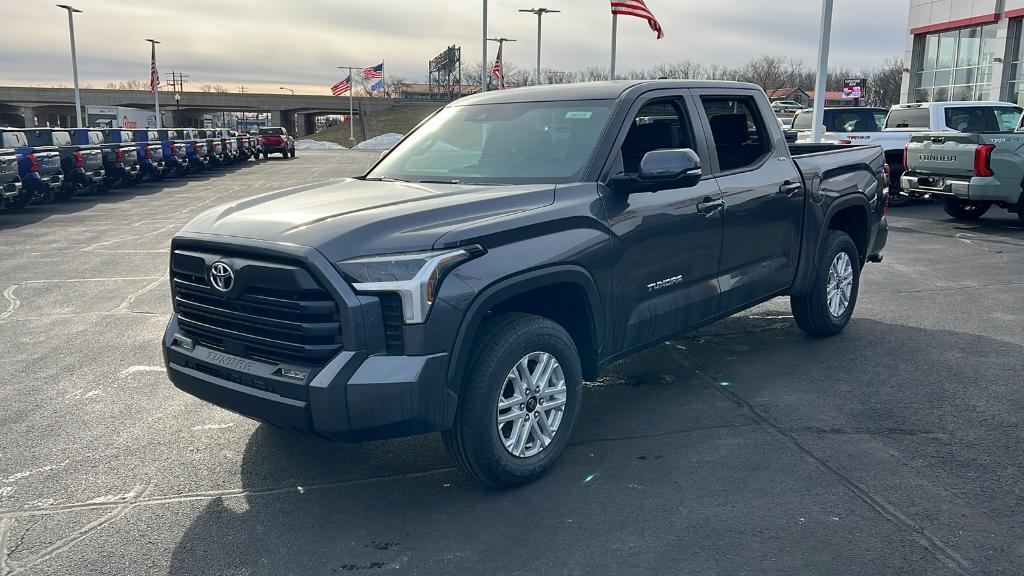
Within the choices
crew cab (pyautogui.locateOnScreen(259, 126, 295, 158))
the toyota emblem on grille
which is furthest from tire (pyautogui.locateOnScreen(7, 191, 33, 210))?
crew cab (pyautogui.locateOnScreen(259, 126, 295, 158))

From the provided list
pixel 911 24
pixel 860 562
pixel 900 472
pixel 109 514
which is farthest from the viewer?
pixel 911 24

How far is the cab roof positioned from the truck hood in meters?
0.86

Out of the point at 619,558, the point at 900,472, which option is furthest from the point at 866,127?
the point at 619,558

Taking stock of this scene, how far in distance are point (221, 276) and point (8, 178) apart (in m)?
14.1

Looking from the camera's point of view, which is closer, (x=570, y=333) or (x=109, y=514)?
(x=109, y=514)

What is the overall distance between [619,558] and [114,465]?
2.59 meters

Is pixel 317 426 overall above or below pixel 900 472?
above

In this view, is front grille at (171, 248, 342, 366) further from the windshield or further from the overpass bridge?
the overpass bridge

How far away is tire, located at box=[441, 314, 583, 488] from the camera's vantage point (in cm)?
A: 369

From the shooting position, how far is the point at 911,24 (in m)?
41.4

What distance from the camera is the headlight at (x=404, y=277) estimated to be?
11.2 feet

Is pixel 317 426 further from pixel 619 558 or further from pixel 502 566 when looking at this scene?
pixel 619 558

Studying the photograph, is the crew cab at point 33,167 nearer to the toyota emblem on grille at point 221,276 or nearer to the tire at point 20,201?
the tire at point 20,201

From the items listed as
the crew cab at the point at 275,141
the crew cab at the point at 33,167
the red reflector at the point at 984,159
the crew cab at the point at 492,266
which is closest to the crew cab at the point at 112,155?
the crew cab at the point at 33,167
